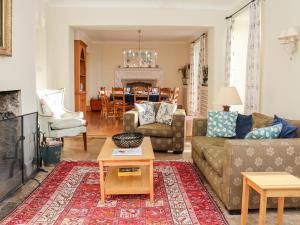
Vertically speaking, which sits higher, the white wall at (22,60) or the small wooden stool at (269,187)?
the white wall at (22,60)

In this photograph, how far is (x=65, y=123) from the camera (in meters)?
4.92

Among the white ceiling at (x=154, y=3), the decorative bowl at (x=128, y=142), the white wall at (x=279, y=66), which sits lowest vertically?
the decorative bowl at (x=128, y=142)

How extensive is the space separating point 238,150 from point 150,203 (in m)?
1.02

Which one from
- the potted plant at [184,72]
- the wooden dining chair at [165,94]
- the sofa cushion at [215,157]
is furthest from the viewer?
Answer: the potted plant at [184,72]

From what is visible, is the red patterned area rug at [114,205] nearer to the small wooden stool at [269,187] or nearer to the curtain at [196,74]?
the small wooden stool at [269,187]

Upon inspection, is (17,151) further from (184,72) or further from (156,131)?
(184,72)

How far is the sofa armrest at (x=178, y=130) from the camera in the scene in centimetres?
508

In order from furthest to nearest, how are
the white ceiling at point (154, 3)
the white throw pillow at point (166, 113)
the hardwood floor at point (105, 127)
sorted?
the hardwood floor at point (105, 127)
the white ceiling at point (154, 3)
the white throw pillow at point (166, 113)

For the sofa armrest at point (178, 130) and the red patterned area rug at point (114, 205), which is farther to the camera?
the sofa armrest at point (178, 130)

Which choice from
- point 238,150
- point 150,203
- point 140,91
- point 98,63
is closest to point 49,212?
point 150,203

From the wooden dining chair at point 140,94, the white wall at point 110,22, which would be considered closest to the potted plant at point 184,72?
the wooden dining chair at point 140,94

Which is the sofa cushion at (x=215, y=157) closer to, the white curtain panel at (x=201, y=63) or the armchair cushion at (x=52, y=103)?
the armchair cushion at (x=52, y=103)

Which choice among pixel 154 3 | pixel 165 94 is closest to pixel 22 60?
pixel 154 3

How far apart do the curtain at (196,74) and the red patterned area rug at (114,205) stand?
5464 mm
